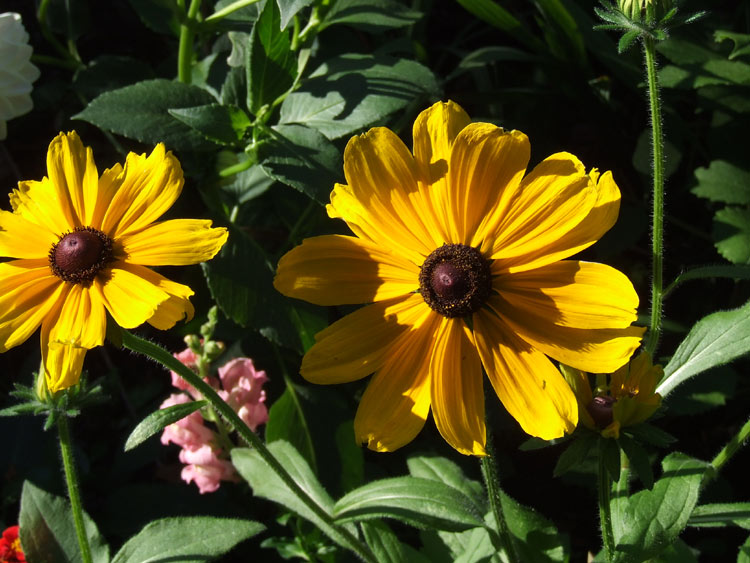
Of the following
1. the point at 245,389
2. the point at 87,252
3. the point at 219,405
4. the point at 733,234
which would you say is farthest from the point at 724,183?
the point at 87,252

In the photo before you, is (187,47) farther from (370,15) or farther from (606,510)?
(606,510)

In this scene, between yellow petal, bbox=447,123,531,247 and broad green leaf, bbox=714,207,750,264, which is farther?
broad green leaf, bbox=714,207,750,264

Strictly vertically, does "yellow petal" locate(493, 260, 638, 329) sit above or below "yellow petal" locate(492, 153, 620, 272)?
below

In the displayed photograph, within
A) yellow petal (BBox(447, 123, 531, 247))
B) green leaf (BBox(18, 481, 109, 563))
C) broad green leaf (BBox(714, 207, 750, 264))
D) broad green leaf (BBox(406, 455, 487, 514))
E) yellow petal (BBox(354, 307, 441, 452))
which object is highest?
yellow petal (BBox(447, 123, 531, 247))

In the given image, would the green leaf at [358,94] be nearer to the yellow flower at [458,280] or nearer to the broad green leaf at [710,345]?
the yellow flower at [458,280]

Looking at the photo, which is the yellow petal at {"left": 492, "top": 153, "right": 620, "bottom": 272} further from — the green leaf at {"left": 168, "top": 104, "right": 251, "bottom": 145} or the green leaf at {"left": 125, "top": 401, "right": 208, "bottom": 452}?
the green leaf at {"left": 168, "top": 104, "right": 251, "bottom": 145}

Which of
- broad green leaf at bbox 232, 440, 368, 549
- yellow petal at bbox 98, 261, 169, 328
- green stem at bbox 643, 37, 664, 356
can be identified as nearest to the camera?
yellow petal at bbox 98, 261, 169, 328

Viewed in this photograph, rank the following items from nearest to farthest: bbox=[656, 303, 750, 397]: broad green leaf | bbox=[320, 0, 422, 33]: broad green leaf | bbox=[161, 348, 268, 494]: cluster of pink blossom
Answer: bbox=[656, 303, 750, 397]: broad green leaf, bbox=[161, 348, 268, 494]: cluster of pink blossom, bbox=[320, 0, 422, 33]: broad green leaf

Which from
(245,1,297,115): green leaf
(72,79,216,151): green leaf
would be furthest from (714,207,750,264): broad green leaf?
(72,79,216,151): green leaf
